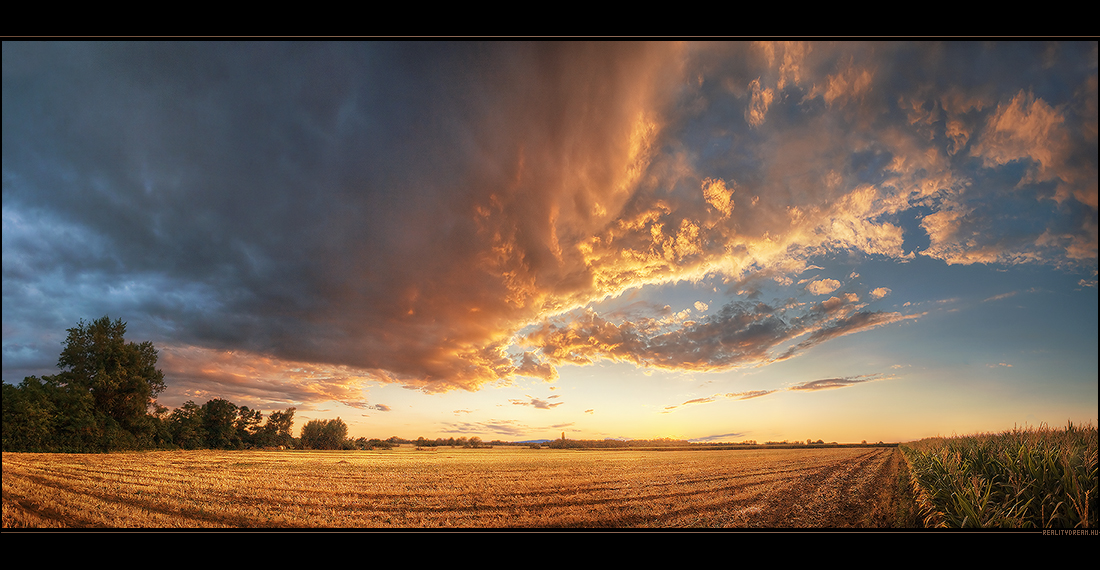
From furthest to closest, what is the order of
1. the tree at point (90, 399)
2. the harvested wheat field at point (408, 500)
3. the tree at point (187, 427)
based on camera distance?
1. the tree at point (187, 427)
2. the tree at point (90, 399)
3. the harvested wheat field at point (408, 500)

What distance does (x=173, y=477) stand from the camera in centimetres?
1525

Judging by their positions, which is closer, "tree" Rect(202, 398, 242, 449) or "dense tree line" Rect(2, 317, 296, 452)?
"dense tree line" Rect(2, 317, 296, 452)

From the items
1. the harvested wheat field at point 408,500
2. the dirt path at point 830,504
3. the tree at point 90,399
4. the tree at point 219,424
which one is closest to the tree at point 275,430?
the tree at point 219,424

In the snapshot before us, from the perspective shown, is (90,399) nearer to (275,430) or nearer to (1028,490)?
(275,430)

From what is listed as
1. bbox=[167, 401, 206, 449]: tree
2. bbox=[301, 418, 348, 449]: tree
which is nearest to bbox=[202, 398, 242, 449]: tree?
bbox=[167, 401, 206, 449]: tree

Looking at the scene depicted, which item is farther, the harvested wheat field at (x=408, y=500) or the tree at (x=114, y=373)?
the tree at (x=114, y=373)

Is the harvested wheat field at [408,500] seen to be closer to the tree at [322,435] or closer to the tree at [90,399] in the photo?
the tree at [90,399]

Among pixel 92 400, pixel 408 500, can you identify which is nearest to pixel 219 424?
pixel 92 400

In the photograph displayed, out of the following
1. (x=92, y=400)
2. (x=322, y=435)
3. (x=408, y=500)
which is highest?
(x=92, y=400)

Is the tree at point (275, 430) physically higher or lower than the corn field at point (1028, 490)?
lower

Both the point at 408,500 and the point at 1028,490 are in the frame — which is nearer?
the point at 1028,490

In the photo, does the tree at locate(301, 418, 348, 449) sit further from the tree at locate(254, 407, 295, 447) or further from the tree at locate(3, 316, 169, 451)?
the tree at locate(3, 316, 169, 451)
